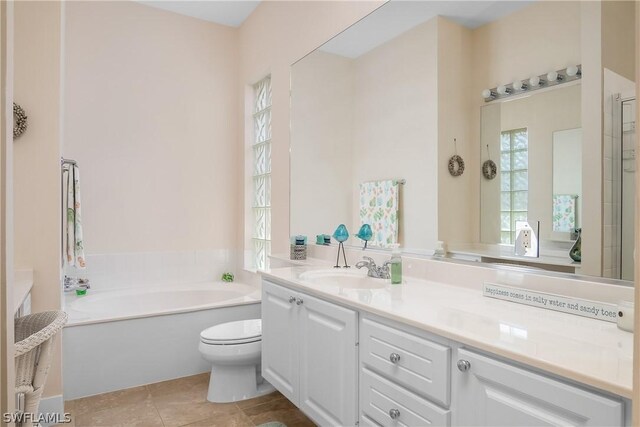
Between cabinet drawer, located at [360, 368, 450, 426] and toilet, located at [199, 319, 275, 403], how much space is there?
41.3 inches

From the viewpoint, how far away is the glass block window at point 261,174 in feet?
11.8

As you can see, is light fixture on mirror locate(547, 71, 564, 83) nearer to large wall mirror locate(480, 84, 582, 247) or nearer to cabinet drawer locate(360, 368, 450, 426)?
large wall mirror locate(480, 84, 582, 247)

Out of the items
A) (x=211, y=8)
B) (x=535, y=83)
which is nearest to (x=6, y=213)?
(x=535, y=83)

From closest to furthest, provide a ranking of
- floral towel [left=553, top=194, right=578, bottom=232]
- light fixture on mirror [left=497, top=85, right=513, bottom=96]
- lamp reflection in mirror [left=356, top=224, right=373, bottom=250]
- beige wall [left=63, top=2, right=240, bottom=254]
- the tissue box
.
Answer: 1. floral towel [left=553, top=194, right=578, bottom=232]
2. light fixture on mirror [left=497, top=85, right=513, bottom=96]
3. lamp reflection in mirror [left=356, top=224, right=373, bottom=250]
4. the tissue box
5. beige wall [left=63, top=2, right=240, bottom=254]

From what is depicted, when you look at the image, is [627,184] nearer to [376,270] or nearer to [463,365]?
[463,365]

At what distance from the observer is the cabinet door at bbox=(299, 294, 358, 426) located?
1513 millimetres

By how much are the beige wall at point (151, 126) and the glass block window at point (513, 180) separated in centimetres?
283

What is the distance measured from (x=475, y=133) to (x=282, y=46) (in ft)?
6.48

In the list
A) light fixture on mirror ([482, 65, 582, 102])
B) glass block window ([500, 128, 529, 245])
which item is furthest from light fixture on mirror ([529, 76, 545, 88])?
glass block window ([500, 128, 529, 245])

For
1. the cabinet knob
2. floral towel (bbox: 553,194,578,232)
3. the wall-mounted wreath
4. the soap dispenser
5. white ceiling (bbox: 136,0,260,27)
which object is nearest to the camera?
the cabinet knob

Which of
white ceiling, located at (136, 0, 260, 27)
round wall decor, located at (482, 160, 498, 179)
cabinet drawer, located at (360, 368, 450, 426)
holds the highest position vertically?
white ceiling, located at (136, 0, 260, 27)

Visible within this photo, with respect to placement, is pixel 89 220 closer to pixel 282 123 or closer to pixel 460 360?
pixel 282 123

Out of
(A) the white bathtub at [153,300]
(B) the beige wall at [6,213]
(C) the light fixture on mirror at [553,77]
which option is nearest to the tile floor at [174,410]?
(A) the white bathtub at [153,300]

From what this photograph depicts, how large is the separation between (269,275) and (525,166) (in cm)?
134
